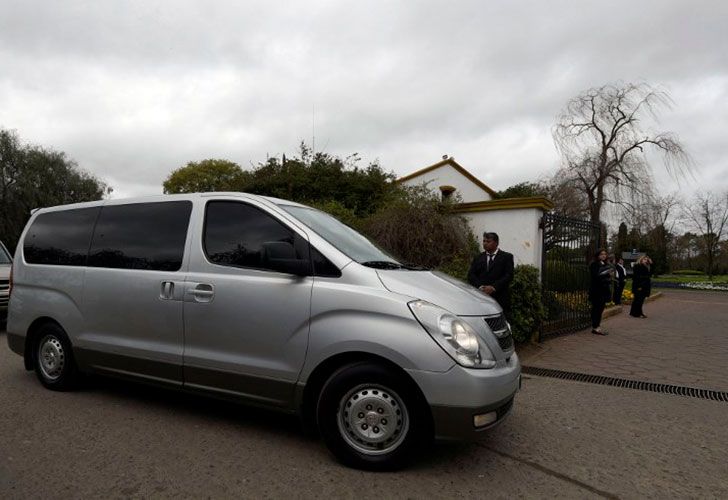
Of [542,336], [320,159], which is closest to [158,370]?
[542,336]

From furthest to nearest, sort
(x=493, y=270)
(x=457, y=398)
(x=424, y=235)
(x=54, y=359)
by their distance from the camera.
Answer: (x=424, y=235), (x=493, y=270), (x=54, y=359), (x=457, y=398)

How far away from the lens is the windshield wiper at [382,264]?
3.50 meters

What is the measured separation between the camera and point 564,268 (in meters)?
8.87

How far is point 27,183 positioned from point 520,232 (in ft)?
116

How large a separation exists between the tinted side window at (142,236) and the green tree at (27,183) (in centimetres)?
3333

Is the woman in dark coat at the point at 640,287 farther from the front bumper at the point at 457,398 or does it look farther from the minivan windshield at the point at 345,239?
the front bumper at the point at 457,398

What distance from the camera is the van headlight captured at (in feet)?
9.86

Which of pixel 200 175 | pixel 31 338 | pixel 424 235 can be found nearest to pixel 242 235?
pixel 31 338

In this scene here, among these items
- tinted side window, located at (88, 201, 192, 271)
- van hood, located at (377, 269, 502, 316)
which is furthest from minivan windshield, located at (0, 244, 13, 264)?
van hood, located at (377, 269, 502, 316)

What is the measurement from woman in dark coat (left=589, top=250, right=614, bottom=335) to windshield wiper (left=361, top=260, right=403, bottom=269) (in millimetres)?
6605

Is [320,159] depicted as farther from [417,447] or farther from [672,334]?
[417,447]

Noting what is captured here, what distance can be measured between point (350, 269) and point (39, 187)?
37.8 meters

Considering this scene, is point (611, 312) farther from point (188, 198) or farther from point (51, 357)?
point (51, 357)

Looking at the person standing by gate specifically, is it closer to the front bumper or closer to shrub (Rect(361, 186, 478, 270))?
shrub (Rect(361, 186, 478, 270))
